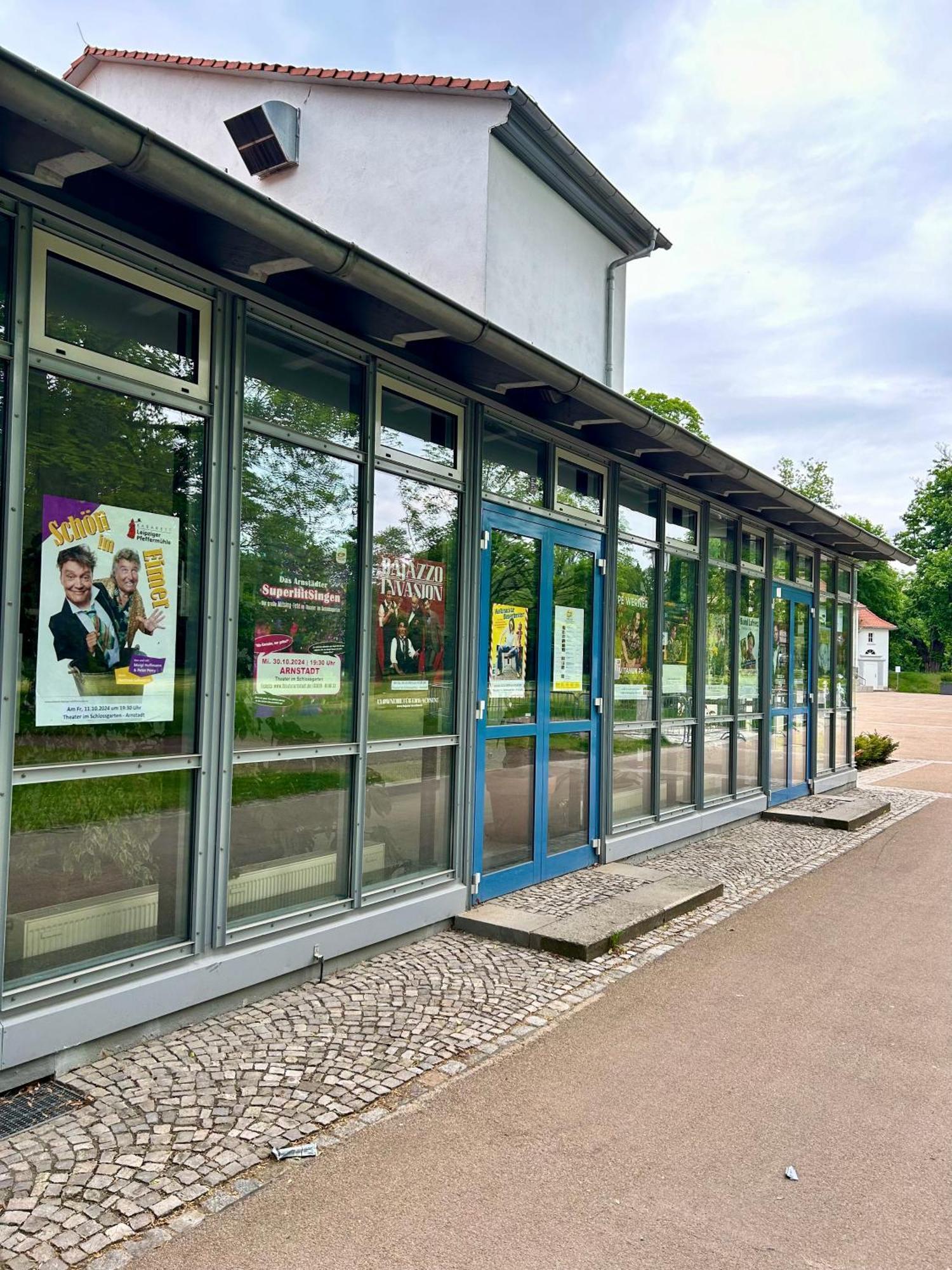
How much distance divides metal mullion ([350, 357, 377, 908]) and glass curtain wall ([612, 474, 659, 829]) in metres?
3.07

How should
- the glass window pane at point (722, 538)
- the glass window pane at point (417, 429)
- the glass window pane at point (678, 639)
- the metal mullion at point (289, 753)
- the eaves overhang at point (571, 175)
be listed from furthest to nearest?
1. the eaves overhang at point (571, 175)
2. the glass window pane at point (722, 538)
3. the glass window pane at point (678, 639)
4. the glass window pane at point (417, 429)
5. the metal mullion at point (289, 753)

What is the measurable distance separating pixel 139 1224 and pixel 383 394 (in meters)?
4.09

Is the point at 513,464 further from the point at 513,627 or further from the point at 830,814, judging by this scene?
the point at 830,814

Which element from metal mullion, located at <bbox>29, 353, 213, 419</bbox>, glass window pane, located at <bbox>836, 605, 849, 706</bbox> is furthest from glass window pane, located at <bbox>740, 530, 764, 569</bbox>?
metal mullion, located at <bbox>29, 353, 213, 419</bbox>

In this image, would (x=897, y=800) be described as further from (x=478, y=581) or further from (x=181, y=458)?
(x=181, y=458)

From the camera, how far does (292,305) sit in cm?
490

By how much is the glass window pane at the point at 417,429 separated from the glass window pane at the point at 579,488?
1341 millimetres

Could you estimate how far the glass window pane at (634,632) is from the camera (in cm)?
808

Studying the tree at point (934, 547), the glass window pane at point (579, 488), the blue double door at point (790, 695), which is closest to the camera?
the glass window pane at point (579, 488)

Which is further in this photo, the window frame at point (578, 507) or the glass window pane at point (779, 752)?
the glass window pane at point (779, 752)

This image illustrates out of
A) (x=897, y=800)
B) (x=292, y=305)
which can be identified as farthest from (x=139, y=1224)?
(x=897, y=800)

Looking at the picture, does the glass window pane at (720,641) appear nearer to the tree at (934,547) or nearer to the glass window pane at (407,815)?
the glass window pane at (407,815)

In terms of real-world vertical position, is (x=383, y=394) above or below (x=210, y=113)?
below

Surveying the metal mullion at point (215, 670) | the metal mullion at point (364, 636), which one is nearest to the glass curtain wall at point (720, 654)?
the metal mullion at point (364, 636)
